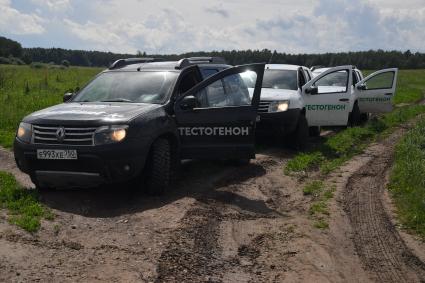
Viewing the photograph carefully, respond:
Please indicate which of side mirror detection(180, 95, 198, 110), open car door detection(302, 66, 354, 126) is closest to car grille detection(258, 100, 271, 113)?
open car door detection(302, 66, 354, 126)

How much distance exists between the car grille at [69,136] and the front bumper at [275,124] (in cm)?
491

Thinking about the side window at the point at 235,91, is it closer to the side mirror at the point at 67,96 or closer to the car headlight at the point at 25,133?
the side mirror at the point at 67,96

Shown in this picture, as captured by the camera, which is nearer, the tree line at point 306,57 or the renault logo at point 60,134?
the renault logo at point 60,134

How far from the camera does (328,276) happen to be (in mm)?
4488

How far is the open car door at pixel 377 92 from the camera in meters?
14.8

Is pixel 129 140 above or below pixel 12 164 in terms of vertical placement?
above

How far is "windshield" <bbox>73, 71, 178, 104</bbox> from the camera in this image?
718cm

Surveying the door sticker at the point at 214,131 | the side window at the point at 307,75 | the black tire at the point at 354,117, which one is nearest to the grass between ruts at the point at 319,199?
the door sticker at the point at 214,131

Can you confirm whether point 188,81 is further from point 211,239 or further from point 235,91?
point 211,239

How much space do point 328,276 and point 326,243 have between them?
0.81m

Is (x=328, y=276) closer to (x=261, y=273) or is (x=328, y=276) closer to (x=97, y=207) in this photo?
(x=261, y=273)

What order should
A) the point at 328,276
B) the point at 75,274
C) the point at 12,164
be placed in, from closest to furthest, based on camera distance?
the point at 75,274, the point at 328,276, the point at 12,164

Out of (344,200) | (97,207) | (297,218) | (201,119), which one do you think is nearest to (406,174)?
(344,200)

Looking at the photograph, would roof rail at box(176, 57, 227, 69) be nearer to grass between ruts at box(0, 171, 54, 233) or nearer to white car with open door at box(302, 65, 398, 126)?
grass between ruts at box(0, 171, 54, 233)
